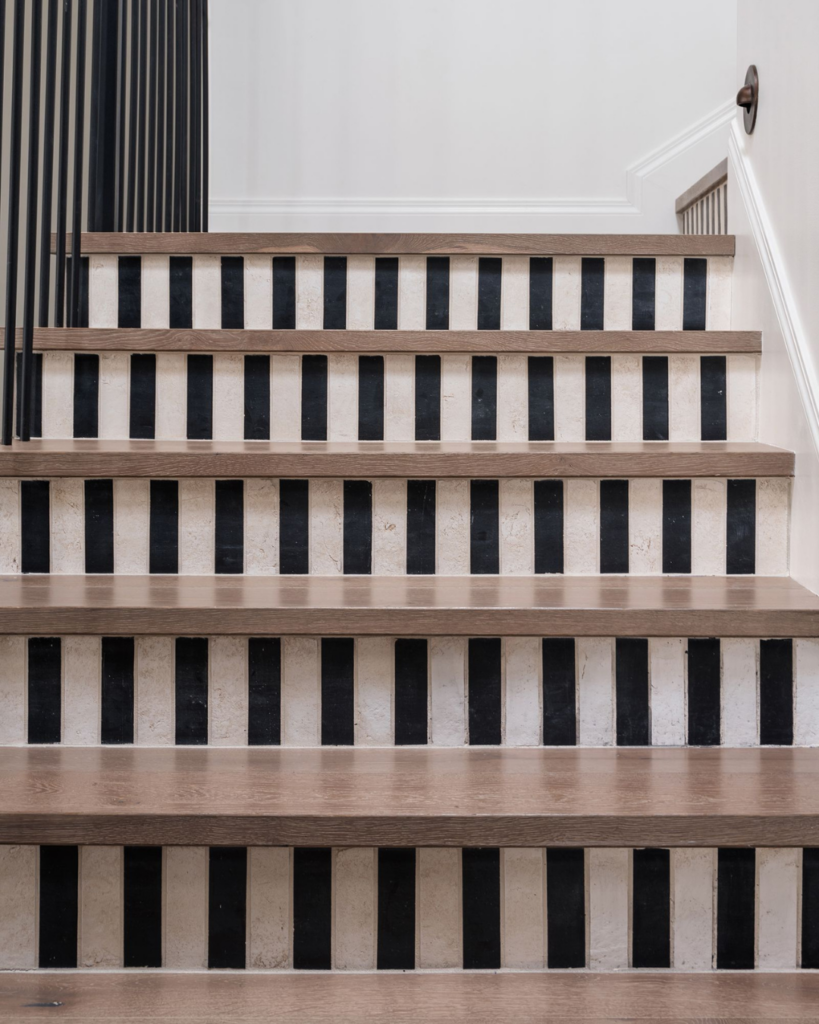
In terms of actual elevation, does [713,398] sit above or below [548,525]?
above

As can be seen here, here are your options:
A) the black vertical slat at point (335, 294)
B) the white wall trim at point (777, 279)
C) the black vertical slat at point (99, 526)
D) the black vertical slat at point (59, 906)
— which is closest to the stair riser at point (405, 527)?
the black vertical slat at point (99, 526)

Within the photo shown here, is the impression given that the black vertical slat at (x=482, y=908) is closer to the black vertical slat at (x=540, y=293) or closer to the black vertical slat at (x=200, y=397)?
the black vertical slat at (x=200, y=397)

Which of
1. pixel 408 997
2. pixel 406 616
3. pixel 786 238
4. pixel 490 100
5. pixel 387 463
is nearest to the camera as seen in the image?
pixel 408 997

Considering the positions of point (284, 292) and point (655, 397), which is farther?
point (284, 292)

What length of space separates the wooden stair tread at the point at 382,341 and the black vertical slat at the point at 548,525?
0.94 feet

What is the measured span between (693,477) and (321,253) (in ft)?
2.70

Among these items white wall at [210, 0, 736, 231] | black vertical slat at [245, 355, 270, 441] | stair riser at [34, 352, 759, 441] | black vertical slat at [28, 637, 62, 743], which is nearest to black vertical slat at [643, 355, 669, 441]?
stair riser at [34, 352, 759, 441]

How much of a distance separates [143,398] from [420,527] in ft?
1.74

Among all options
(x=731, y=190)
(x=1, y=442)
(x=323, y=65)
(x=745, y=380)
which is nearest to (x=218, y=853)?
(x=1, y=442)

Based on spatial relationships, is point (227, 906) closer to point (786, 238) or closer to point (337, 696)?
point (337, 696)

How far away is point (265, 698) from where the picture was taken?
1074 millimetres

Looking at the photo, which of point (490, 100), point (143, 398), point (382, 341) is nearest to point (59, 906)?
point (143, 398)

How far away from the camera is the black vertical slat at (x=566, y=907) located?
915 mm

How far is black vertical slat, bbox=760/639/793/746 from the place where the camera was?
1066mm
